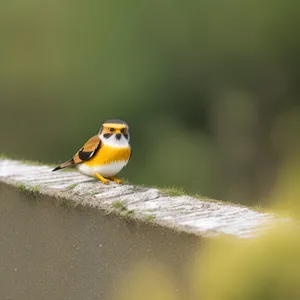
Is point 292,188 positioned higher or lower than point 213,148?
higher

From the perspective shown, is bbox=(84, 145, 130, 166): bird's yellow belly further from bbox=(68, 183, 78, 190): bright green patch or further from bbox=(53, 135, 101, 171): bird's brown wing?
bbox=(68, 183, 78, 190): bright green patch

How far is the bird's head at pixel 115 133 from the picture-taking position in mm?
3668

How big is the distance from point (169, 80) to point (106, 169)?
12917mm

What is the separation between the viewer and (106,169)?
12.4 feet

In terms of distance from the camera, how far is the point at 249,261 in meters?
2.43

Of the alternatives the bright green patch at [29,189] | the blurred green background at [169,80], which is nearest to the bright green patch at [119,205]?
the bright green patch at [29,189]

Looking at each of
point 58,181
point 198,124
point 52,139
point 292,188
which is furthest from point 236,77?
point 292,188

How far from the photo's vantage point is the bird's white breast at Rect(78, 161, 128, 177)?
12.3 feet

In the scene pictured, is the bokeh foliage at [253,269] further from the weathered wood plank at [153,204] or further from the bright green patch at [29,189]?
the bright green patch at [29,189]

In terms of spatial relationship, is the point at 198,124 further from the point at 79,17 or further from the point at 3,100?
the point at 3,100

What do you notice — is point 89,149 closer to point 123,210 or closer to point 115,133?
point 115,133

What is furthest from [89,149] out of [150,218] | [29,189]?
[150,218]

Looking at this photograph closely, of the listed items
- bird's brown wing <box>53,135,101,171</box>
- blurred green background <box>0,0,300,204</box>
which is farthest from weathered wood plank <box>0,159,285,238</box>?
blurred green background <box>0,0,300,204</box>

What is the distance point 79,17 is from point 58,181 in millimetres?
12800
